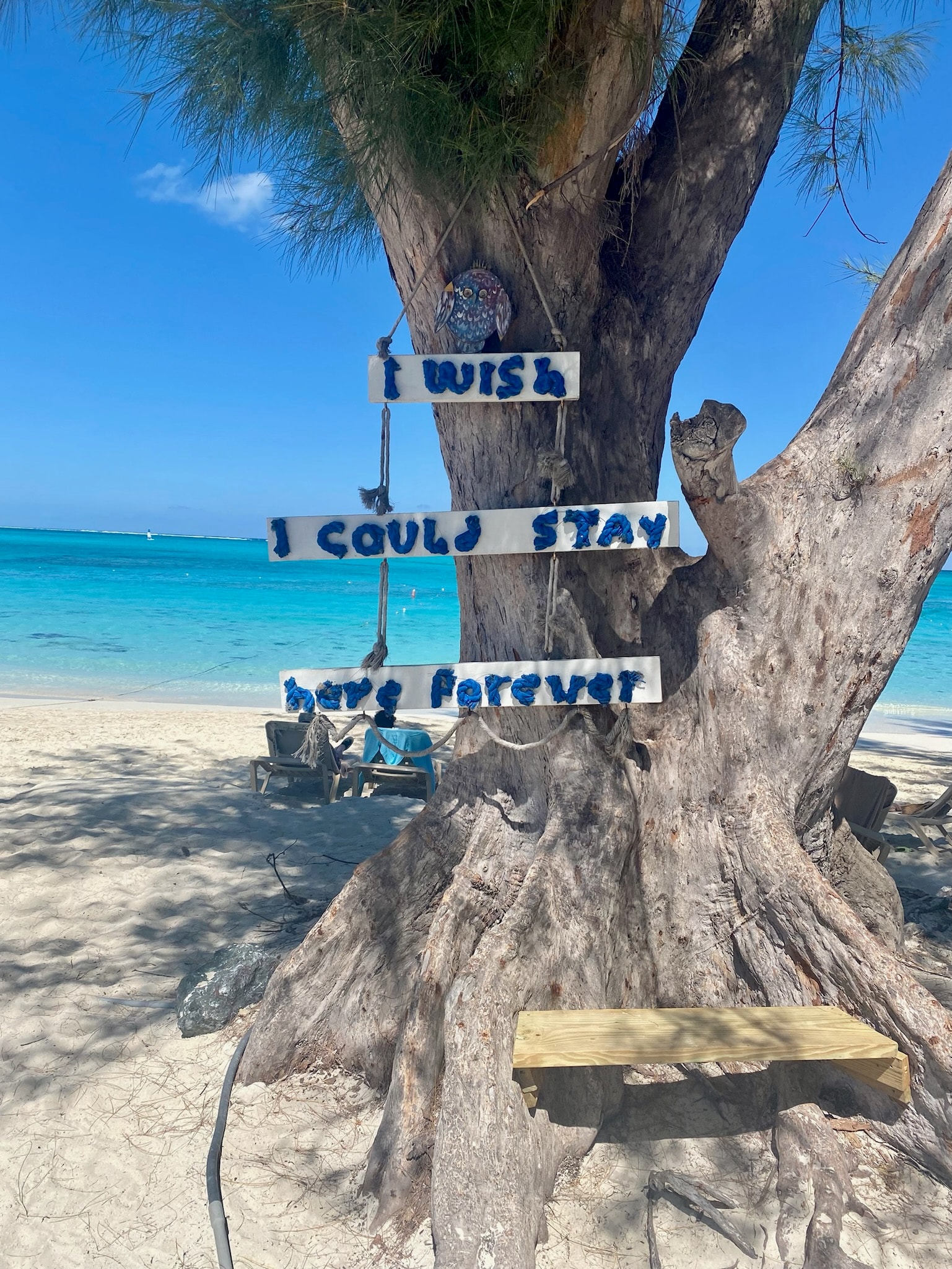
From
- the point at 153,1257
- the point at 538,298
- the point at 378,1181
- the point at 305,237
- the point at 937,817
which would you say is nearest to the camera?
the point at 153,1257

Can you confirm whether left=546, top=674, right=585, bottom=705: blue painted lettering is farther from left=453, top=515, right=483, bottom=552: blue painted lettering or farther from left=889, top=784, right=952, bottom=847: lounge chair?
left=889, top=784, right=952, bottom=847: lounge chair

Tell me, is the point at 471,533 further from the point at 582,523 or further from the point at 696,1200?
the point at 696,1200

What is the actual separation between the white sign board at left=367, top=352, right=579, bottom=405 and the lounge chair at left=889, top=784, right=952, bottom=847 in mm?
3997

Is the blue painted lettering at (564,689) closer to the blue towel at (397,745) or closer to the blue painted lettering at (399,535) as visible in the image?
the blue painted lettering at (399,535)

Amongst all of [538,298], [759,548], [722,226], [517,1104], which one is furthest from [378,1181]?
[722,226]

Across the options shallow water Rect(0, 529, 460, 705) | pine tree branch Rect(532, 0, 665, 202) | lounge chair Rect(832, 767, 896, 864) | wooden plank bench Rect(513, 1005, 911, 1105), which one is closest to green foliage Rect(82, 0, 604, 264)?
pine tree branch Rect(532, 0, 665, 202)

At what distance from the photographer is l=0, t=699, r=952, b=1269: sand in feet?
7.23

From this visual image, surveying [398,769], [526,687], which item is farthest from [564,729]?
[398,769]

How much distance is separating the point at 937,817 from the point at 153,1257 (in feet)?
16.2

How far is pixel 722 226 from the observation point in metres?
3.00

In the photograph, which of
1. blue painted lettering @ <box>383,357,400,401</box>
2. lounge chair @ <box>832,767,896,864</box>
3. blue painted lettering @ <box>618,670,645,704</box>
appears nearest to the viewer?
blue painted lettering @ <box>383,357,400,401</box>

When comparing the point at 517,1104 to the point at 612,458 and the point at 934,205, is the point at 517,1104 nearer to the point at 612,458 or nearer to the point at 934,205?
the point at 612,458

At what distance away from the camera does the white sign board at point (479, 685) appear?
104 inches

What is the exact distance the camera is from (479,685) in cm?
268
